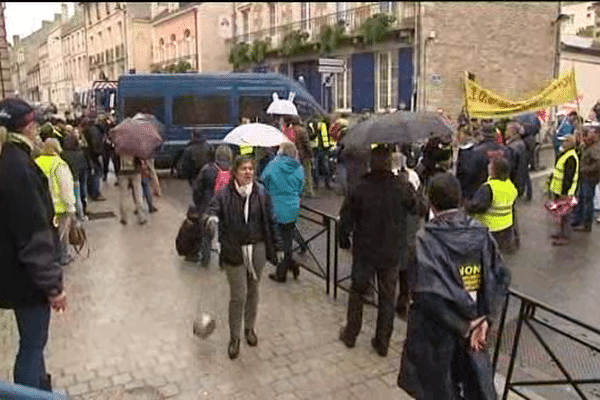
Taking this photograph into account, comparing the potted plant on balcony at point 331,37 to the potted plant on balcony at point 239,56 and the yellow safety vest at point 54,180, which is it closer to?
the potted plant on balcony at point 239,56

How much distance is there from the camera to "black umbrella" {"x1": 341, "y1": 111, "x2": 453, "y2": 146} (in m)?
4.86

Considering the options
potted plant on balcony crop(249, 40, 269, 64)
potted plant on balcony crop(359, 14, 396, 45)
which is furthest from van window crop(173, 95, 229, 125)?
potted plant on balcony crop(249, 40, 269, 64)

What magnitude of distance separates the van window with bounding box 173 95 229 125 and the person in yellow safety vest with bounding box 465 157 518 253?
9841 millimetres

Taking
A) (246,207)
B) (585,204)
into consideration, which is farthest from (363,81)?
(246,207)

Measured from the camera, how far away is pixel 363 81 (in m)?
22.9

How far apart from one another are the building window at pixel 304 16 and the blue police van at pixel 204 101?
10.6 m

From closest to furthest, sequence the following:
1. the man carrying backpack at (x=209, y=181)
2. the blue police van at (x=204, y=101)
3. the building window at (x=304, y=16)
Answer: the man carrying backpack at (x=209, y=181) → the blue police van at (x=204, y=101) → the building window at (x=304, y=16)

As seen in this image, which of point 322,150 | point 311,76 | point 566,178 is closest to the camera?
point 566,178

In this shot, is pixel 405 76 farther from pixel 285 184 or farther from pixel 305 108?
pixel 285 184

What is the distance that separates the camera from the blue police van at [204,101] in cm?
1534

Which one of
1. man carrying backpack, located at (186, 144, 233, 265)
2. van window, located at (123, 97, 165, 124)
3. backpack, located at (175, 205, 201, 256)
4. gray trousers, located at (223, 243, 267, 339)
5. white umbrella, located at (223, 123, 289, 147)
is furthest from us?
van window, located at (123, 97, 165, 124)

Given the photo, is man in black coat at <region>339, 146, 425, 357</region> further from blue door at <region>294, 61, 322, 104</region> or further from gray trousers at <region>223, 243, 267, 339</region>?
blue door at <region>294, 61, 322, 104</region>

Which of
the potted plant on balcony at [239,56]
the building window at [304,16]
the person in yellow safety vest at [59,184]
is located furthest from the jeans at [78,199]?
the potted plant on balcony at [239,56]

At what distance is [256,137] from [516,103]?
578 centimetres
